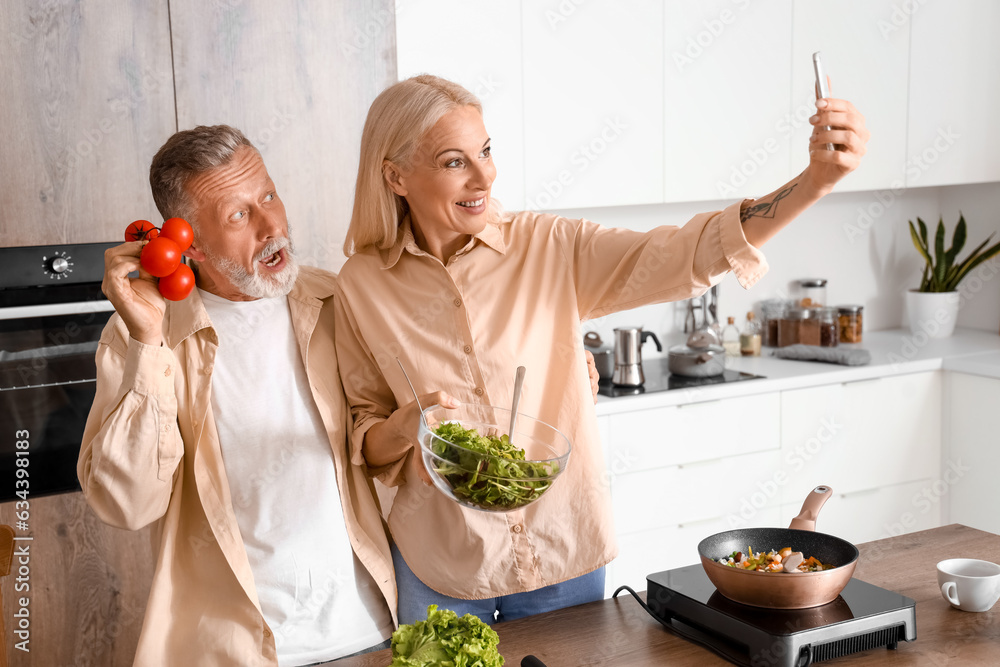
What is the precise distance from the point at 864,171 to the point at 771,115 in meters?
0.50

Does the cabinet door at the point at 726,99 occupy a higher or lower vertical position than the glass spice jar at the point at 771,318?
higher

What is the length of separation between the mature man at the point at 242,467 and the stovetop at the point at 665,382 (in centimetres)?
148

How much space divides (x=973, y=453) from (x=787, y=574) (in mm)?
2493

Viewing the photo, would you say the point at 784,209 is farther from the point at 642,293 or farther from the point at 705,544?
the point at 705,544

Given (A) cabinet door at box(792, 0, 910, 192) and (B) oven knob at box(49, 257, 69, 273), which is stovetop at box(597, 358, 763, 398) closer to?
(A) cabinet door at box(792, 0, 910, 192)

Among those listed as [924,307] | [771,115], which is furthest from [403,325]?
[924,307]

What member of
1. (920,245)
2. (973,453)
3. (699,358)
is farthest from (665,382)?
(920,245)

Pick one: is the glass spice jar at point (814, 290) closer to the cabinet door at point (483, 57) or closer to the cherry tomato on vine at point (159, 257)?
the cabinet door at point (483, 57)

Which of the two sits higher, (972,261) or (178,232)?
(178,232)

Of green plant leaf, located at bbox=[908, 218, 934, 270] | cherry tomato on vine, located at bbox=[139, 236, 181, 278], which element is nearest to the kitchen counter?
green plant leaf, located at bbox=[908, 218, 934, 270]

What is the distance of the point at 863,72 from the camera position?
347 centimetres

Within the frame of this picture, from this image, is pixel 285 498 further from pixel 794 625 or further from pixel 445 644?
pixel 794 625

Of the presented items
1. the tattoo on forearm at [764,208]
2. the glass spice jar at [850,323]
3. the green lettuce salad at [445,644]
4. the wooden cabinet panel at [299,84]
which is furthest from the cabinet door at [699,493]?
the green lettuce salad at [445,644]

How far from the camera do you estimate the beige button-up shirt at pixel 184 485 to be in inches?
58.8
